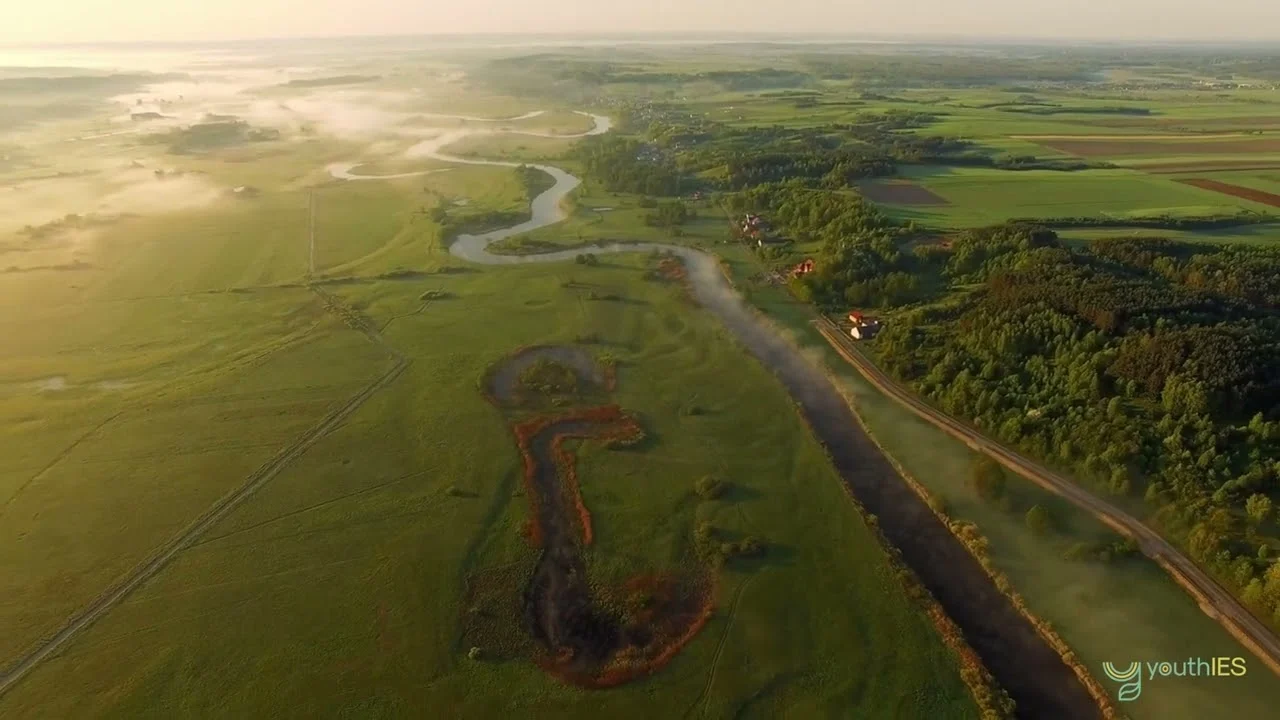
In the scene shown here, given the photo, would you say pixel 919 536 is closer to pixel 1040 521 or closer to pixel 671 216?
pixel 1040 521

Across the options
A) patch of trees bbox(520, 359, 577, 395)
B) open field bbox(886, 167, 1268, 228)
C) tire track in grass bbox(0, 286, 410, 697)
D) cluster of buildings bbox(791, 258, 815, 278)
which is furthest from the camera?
open field bbox(886, 167, 1268, 228)

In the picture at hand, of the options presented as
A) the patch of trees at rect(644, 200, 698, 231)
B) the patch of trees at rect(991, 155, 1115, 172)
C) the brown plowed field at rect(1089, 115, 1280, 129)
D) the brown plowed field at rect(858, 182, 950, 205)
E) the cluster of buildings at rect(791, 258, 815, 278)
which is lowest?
the cluster of buildings at rect(791, 258, 815, 278)

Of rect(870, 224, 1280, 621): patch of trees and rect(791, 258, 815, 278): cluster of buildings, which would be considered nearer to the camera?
rect(870, 224, 1280, 621): patch of trees

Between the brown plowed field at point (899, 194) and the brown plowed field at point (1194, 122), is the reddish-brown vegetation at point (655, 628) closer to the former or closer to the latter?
the brown plowed field at point (899, 194)

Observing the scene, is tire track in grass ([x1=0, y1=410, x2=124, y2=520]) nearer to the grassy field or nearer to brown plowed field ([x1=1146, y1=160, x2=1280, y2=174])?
the grassy field

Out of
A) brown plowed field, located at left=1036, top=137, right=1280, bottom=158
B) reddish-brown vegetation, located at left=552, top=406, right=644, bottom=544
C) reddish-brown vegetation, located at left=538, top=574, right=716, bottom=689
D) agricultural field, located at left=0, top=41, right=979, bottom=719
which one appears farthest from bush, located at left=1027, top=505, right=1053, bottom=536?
brown plowed field, located at left=1036, top=137, right=1280, bottom=158

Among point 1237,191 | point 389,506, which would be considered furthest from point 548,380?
point 1237,191
